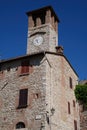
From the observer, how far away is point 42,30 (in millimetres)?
29766

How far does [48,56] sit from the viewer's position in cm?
2348

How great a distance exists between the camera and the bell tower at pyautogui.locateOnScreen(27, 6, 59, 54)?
2891cm

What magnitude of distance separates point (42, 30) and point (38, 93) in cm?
1042

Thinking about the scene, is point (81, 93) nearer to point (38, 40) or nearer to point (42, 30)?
point (38, 40)

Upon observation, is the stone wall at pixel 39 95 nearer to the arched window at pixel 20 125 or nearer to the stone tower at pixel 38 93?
the stone tower at pixel 38 93

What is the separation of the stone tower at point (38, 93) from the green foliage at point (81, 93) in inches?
24.6

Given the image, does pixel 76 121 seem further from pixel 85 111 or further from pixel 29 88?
pixel 29 88

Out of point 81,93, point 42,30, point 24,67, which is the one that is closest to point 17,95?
point 24,67

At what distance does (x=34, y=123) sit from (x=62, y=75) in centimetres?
601

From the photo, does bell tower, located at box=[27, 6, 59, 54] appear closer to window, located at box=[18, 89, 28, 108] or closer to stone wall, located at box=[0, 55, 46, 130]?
stone wall, located at box=[0, 55, 46, 130]

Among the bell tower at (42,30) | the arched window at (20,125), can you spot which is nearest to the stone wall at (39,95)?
the arched window at (20,125)

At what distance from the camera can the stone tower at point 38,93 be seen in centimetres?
2114

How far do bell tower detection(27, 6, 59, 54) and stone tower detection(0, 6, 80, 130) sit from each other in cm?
302

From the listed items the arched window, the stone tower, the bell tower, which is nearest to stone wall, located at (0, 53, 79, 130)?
the stone tower
